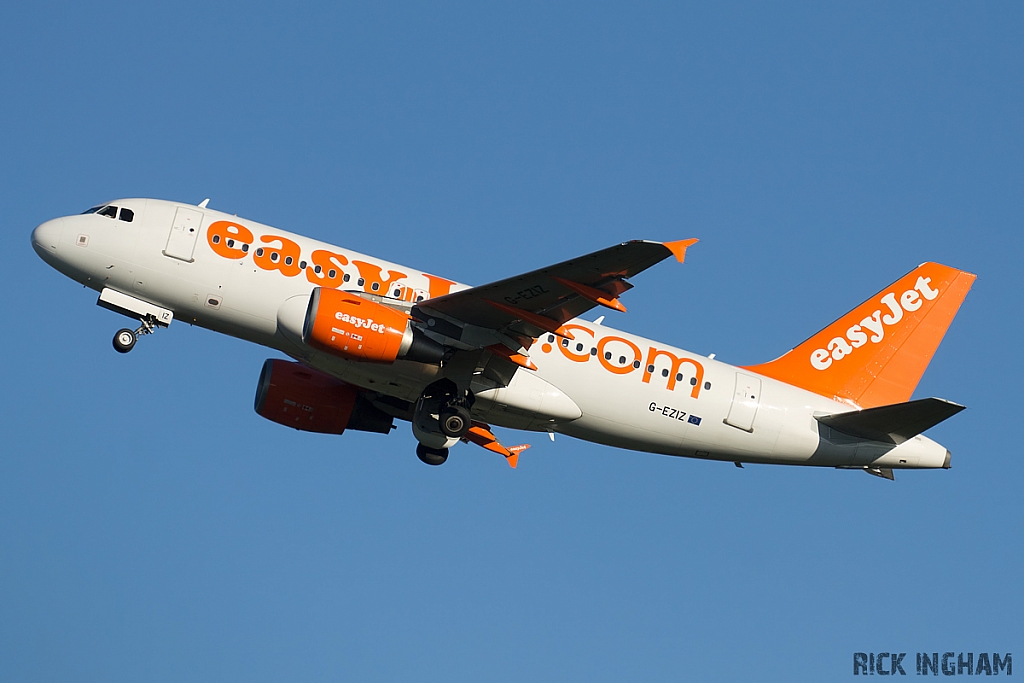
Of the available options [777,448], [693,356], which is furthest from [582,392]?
[777,448]

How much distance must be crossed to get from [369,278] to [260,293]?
284 centimetres

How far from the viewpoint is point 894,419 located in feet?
98.0

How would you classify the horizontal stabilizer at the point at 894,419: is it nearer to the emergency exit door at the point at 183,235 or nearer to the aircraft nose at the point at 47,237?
the emergency exit door at the point at 183,235

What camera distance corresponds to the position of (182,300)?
27.9m

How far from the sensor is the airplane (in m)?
26.6

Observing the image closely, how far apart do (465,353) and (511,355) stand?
1.19 m

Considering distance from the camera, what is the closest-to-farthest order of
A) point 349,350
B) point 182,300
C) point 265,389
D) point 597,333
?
1. point 349,350
2. point 182,300
3. point 597,333
4. point 265,389

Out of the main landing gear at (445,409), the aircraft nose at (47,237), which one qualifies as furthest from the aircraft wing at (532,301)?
the aircraft nose at (47,237)

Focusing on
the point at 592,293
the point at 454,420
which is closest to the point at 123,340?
the point at 454,420

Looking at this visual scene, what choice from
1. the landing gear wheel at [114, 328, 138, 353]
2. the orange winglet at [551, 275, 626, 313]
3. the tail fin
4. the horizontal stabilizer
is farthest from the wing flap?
the horizontal stabilizer

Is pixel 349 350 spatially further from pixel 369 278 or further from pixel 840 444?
pixel 840 444

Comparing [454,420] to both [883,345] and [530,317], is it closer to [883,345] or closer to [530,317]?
[530,317]

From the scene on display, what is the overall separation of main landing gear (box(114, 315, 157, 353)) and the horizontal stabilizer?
18567 mm

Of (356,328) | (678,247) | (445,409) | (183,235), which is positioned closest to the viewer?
(678,247)
